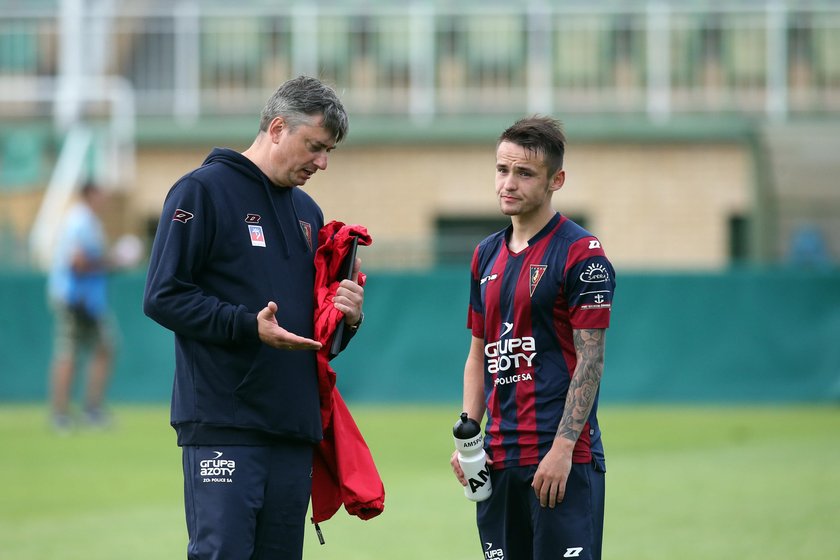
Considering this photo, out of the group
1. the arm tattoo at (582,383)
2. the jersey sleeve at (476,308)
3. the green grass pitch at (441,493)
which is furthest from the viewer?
the green grass pitch at (441,493)

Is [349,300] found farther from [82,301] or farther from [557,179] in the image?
[82,301]

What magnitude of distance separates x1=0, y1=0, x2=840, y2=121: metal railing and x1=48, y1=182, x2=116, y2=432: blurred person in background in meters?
9.32

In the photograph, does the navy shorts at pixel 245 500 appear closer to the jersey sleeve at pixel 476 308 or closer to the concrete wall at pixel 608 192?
the jersey sleeve at pixel 476 308

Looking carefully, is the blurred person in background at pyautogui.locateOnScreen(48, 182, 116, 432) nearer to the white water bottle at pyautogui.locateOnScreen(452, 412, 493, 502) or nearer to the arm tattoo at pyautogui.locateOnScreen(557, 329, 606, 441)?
the white water bottle at pyautogui.locateOnScreen(452, 412, 493, 502)

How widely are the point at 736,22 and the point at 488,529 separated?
19609 mm

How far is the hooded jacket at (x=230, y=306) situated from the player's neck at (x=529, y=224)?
0.87 meters

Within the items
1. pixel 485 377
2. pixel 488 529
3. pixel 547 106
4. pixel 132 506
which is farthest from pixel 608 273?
pixel 547 106

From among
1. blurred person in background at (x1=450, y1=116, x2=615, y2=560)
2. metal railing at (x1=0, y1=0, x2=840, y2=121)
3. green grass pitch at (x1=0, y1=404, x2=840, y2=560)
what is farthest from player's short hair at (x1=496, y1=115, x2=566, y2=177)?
metal railing at (x1=0, y1=0, x2=840, y2=121)

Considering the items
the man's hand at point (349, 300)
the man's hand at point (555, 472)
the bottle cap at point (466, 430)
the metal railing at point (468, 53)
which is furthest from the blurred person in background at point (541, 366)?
the metal railing at point (468, 53)

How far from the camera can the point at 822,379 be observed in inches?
696

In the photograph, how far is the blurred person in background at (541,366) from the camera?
5.23m

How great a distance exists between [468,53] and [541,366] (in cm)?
1907

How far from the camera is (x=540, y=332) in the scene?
212 inches

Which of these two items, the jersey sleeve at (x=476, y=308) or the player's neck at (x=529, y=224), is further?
the jersey sleeve at (x=476, y=308)
